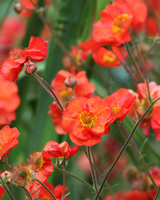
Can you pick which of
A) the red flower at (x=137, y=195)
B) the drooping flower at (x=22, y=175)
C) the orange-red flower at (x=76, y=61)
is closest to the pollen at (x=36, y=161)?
the drooping flower at (x=22, y=175)

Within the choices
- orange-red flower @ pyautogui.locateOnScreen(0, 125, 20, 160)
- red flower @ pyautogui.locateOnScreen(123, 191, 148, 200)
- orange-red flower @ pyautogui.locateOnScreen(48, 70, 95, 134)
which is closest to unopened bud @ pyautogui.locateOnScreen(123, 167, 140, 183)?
red flower @ pyautogui.locateOnScreen(123, 191, 148, 200)

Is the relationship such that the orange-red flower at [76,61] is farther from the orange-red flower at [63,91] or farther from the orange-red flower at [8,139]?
the orange-red flower at [8,139]

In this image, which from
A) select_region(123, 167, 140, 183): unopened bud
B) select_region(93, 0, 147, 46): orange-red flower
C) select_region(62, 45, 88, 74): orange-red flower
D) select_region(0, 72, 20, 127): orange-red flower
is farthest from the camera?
select_region(62, 45, 88, 74): orange-red flower

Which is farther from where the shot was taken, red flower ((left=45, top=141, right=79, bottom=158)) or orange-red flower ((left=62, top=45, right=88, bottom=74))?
orange-red flower ((left=62, top=45, right=88, bottom=74))

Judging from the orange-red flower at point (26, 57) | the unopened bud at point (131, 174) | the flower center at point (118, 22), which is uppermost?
the orange-red flower at point (26, 57)

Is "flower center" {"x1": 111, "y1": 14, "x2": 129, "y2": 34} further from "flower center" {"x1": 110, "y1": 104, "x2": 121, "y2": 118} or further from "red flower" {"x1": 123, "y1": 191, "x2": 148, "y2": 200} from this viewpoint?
"red flower" {"x1": 123, "y1": 191, "x2": 148, "y2": 200}

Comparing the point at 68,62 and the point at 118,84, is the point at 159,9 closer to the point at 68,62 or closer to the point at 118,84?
the point at 118,84

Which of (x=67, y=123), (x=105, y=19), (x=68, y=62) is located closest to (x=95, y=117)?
(x=67, y=123)
